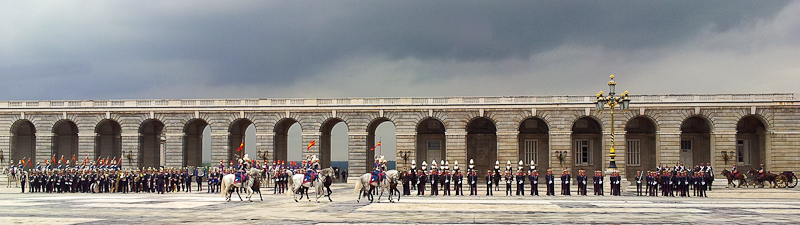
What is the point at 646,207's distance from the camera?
76.9ft

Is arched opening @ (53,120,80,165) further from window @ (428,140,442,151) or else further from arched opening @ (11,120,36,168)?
window @ (428,140,442,151)

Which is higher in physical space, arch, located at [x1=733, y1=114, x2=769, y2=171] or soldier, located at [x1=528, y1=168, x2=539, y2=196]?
arch, located at [x1=733, y1=114, x2=769, y2=171]

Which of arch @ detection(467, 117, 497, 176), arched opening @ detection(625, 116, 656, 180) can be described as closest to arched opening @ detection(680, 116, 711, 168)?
arched opening @ detection(625, 116, 656, 180)

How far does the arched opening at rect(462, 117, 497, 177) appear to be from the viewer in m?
52.9

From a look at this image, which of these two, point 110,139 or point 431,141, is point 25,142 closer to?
point 110,139

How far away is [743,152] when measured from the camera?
5053 centimetres

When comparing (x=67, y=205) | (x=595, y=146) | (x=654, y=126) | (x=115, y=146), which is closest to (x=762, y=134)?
(x=654, y=126)

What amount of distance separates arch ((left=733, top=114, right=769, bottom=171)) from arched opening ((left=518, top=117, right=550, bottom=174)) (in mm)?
13331

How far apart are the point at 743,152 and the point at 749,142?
0.92 metres

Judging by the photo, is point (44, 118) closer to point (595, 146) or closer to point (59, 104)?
point (59, 104)

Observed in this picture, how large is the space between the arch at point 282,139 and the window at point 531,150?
59.7 feet

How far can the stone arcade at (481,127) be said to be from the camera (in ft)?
156

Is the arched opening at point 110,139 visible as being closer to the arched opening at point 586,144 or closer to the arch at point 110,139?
the arch at point 110,139

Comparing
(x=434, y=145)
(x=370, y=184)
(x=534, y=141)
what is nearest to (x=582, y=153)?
(x=534, y=141)
